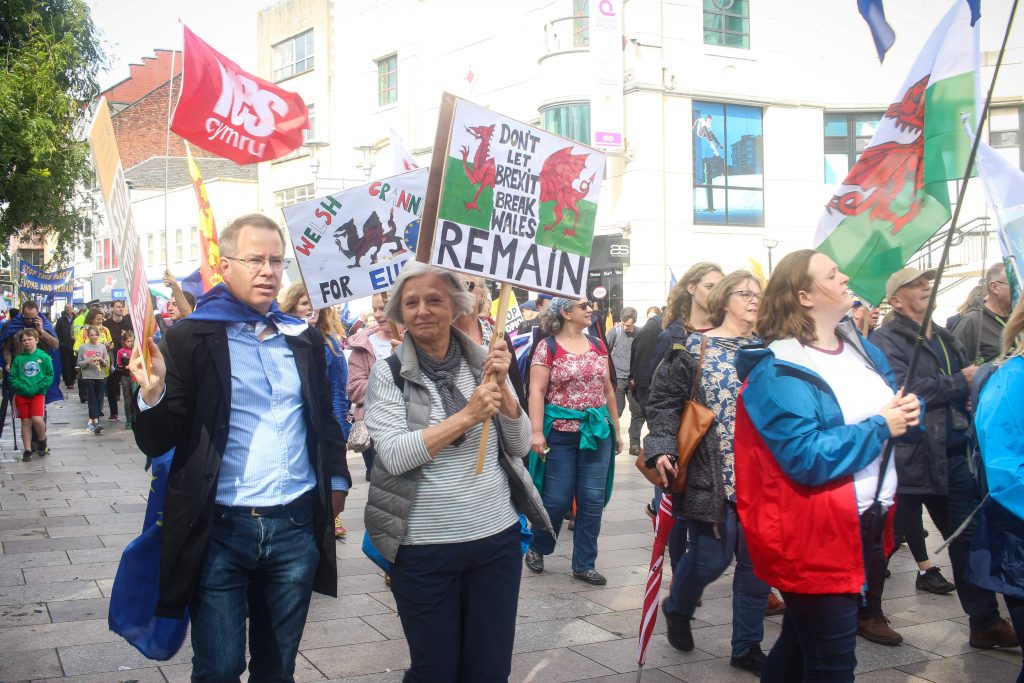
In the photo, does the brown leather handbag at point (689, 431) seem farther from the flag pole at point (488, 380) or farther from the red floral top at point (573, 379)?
the flag pole at point (488, 380)

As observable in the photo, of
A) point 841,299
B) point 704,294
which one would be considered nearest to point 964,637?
point 704,294

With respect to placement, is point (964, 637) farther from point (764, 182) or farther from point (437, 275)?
point (764, 182)

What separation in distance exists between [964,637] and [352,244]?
4006mm

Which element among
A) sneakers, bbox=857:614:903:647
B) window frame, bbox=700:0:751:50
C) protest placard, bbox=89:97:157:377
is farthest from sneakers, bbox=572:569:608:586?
window frame, bbox=700:0:751:50

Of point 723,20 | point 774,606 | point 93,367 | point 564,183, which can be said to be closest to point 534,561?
point 774,606

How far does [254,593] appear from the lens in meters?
3.45

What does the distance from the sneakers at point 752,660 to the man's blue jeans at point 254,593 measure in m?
2.50

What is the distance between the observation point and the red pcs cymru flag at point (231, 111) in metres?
7.39

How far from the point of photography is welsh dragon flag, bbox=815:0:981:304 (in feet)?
14.8

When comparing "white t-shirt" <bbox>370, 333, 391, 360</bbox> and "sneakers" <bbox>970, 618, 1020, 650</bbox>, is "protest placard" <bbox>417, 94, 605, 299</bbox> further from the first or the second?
"white t-shirt" <bbox>370, 333, 391, 360</bbox>

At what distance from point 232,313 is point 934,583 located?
5068mm

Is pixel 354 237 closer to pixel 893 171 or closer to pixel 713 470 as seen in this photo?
pixel 713 470

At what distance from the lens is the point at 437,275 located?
3.73 metres

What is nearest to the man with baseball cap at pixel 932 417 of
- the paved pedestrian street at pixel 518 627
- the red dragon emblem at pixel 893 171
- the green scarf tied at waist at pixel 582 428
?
the paved pedestrian street at pixel 518 627
